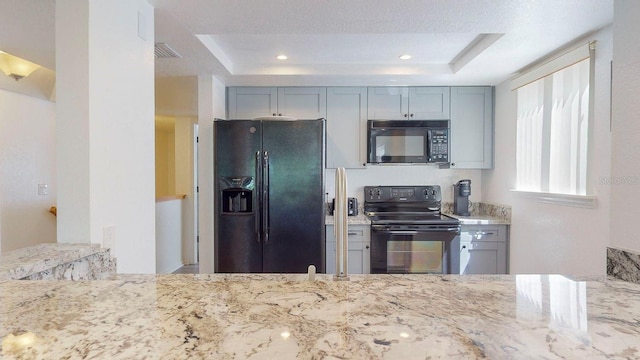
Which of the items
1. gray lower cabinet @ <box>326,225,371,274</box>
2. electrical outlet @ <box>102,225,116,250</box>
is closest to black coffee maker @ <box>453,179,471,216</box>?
gray lower cabinet @ <box>326,225,371,274</box>

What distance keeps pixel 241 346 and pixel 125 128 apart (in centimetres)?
131

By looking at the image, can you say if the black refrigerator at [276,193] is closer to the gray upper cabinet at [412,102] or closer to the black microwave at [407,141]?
the black microwave at [407,141]

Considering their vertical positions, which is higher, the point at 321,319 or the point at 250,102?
the point at 250,102

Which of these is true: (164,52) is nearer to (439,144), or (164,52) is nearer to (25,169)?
(439,144)

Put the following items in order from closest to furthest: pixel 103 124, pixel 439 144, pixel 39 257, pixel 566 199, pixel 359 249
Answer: pixel 39 257 < pixel 103 124 < pixel 566 199 < pixel 359 249 < pixel 439 144

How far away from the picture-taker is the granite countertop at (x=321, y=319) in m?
0.54

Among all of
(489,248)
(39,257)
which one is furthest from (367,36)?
(39,257)

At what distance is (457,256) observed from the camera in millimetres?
2883

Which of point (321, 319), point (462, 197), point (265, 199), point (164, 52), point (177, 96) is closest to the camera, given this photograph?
point (321, 319)

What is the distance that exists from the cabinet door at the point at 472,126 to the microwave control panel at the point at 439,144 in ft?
0.39

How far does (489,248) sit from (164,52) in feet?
10.2

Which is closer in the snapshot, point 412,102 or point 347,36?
→ point 347,36

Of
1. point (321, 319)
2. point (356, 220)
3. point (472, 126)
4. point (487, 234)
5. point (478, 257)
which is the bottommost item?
point (478, 257)

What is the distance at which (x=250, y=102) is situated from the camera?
3.28 m
